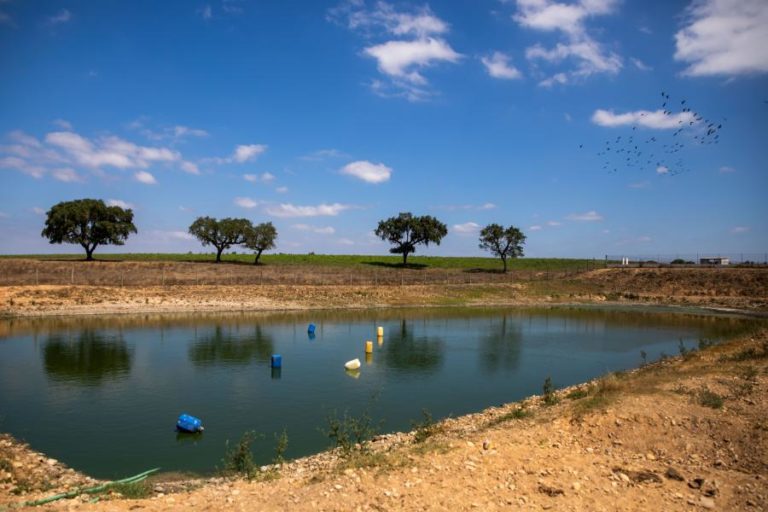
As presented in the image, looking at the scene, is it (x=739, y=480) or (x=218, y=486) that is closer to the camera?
(x=739, y=480)

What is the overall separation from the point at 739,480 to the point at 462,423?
7.82 m

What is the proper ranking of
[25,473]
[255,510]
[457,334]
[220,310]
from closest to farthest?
[255,510] < [25,473] < [457,334] < [220,310]

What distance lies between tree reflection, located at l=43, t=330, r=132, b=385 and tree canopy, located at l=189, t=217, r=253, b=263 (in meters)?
49.5

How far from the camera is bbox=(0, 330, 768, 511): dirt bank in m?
8.98

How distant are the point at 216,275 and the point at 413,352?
4327 cm

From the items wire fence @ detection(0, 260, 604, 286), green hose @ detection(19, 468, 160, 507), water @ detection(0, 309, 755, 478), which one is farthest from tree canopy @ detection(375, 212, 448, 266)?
green hose @ detection(19, 468, 160, 507)

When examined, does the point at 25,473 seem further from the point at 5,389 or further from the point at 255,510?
the point at 5,389

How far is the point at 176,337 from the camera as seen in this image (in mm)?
35500

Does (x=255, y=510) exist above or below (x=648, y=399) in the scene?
below

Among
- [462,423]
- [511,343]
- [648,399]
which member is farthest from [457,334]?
[648,399]

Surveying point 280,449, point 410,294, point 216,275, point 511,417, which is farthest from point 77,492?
point 216,275

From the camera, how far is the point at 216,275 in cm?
6731

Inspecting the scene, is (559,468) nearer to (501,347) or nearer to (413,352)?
(413,352)

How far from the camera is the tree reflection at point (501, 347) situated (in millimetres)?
28500
